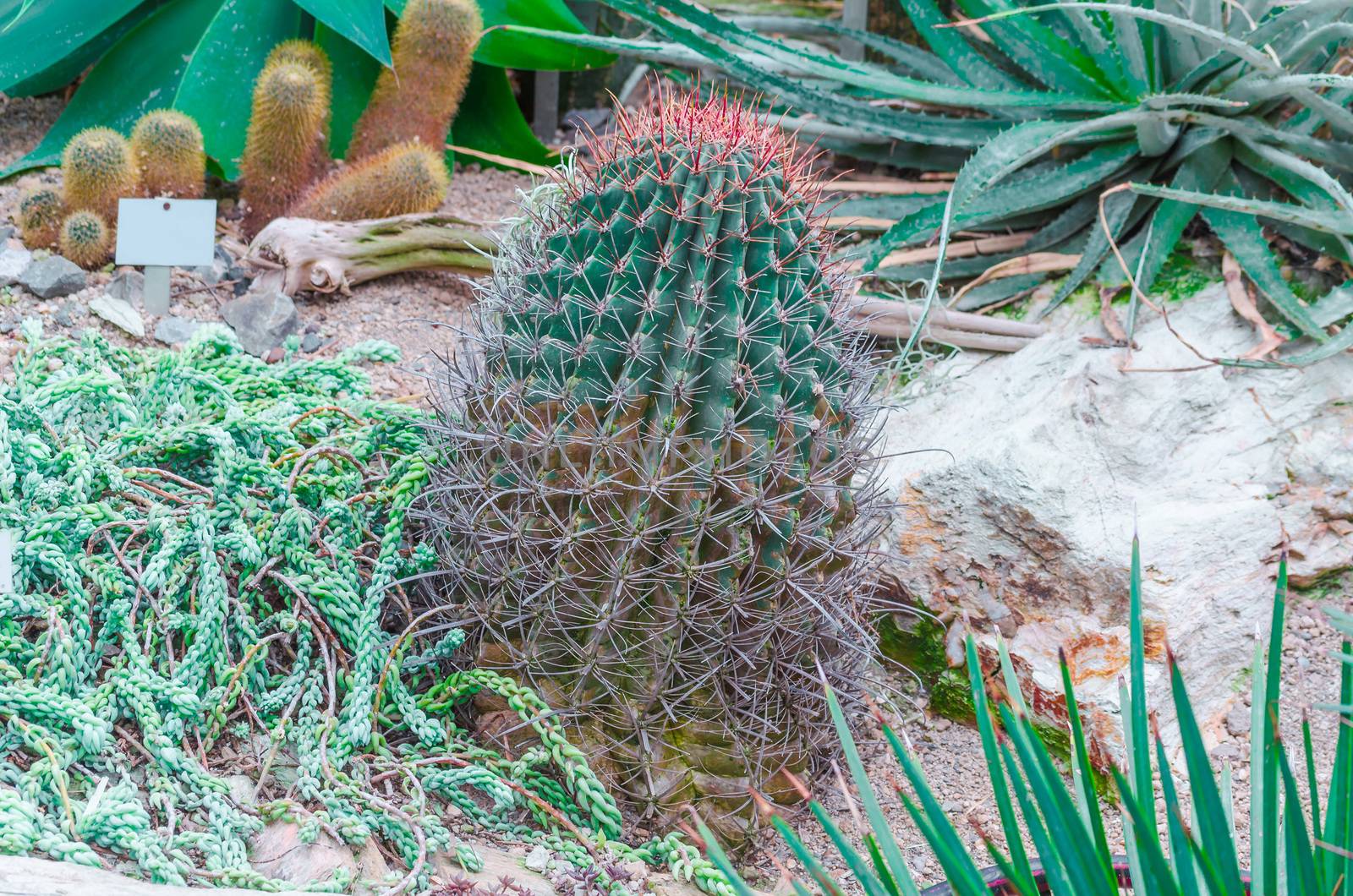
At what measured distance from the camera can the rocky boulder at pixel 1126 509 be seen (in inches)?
87.7

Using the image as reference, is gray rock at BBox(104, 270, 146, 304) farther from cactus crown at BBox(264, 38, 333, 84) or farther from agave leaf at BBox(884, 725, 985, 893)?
agave leaf at BBox(884, 725, 985, 893)

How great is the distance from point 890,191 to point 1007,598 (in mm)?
1384

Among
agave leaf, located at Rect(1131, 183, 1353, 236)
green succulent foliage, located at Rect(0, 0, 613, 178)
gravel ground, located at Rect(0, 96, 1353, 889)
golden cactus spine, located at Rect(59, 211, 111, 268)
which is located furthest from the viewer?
green succulent foliage, located at Rect(0, 0, 613, 178)

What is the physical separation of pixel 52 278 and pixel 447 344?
35.7 inches

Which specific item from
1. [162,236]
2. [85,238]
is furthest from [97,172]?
[162,236]

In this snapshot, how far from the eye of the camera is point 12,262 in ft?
8.99

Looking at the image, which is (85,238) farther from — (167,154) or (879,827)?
(879,827)

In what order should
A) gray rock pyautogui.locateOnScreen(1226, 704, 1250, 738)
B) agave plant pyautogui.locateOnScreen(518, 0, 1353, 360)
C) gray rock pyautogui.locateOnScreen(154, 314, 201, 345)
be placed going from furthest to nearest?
gray rock pyautogui.locateOnScreen(154, 314, 201, 345) → agave plant pyautogui.locateOnScreen(518, 0, 1353, 360) → gray rock pyautogui.locateOnScreen(1226, 704, 1250, 738)

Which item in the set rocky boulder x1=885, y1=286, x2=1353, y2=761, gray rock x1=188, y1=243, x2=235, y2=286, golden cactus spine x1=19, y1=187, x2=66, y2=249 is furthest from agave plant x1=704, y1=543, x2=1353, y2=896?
golden cactus spine x1=19, y1=187, x2=66, y2=249

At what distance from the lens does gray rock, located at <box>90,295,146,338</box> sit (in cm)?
264

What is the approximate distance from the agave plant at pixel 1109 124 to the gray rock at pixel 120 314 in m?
1.34

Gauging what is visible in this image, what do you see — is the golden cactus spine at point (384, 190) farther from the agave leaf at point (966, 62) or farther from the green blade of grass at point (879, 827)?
the green blade of grass at point (879, 827)

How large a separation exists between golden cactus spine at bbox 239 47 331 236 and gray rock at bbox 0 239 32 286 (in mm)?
557

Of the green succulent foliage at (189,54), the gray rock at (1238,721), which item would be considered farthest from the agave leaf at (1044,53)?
the gray rock at (1238,721)
